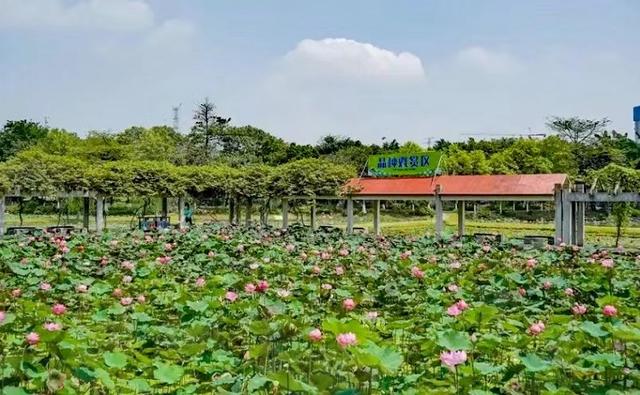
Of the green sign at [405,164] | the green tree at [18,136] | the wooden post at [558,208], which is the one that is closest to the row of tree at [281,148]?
the green tree at [18,136]

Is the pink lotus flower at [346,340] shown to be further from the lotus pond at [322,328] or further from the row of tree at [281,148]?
the row of tree at [281,148]

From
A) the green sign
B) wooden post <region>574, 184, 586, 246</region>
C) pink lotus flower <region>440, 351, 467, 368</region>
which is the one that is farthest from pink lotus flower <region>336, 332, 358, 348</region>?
the green sign

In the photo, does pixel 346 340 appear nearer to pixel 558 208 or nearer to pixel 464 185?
pixel 558 208

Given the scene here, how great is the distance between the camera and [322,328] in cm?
348

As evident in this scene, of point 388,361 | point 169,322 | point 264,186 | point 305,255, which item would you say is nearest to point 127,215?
point 264,186

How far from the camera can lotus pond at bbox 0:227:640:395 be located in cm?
287

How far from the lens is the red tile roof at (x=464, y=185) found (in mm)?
16594

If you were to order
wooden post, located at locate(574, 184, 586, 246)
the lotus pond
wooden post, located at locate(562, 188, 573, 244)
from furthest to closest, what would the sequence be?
wooden post, located at locate(574, 184, 586, 246)
wooden post, located at locate(562, 188, 573, 244)
the lotus pond

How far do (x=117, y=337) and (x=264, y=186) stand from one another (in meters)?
18.5

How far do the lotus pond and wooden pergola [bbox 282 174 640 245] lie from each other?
7.65m

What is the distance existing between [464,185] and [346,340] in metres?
15.9

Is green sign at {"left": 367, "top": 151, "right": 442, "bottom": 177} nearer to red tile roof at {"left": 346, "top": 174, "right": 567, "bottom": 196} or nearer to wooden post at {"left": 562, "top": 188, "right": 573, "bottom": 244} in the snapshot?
red tile roof at {"left": 346, "top": 174, "right": 567, "bottom": 196}

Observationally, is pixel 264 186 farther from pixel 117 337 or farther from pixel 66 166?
pixel 117 337

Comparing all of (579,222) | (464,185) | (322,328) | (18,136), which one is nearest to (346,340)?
(322,328)
